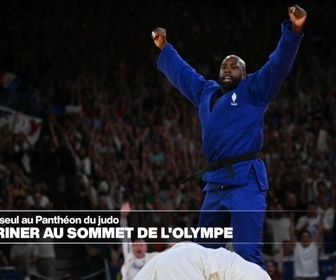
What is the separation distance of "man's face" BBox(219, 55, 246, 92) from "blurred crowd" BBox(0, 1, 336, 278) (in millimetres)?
6594

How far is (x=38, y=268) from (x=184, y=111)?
17.9 feet

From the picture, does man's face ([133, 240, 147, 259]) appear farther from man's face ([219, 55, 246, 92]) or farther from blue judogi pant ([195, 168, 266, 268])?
man's face ([219, 55, 246, 92])

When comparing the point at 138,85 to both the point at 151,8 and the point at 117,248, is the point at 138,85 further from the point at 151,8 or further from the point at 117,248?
the point at 117,248

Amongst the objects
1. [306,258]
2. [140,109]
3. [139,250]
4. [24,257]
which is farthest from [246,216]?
[140,109]

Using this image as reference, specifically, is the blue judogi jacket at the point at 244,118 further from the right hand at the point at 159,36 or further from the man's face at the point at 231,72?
the right hand at the point at 159,36

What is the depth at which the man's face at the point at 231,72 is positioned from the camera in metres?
6.88

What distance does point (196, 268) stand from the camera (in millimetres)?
4691

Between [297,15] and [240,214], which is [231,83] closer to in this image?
[297,15]

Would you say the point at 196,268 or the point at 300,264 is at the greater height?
the point at 300,264

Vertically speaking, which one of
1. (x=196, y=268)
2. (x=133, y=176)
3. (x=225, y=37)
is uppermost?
(x=225, y=37)

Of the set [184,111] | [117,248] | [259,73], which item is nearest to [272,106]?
[184,111]

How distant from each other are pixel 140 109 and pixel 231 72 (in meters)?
11.2

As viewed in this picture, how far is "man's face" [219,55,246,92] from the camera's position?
6879 mm

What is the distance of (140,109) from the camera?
18109mm
